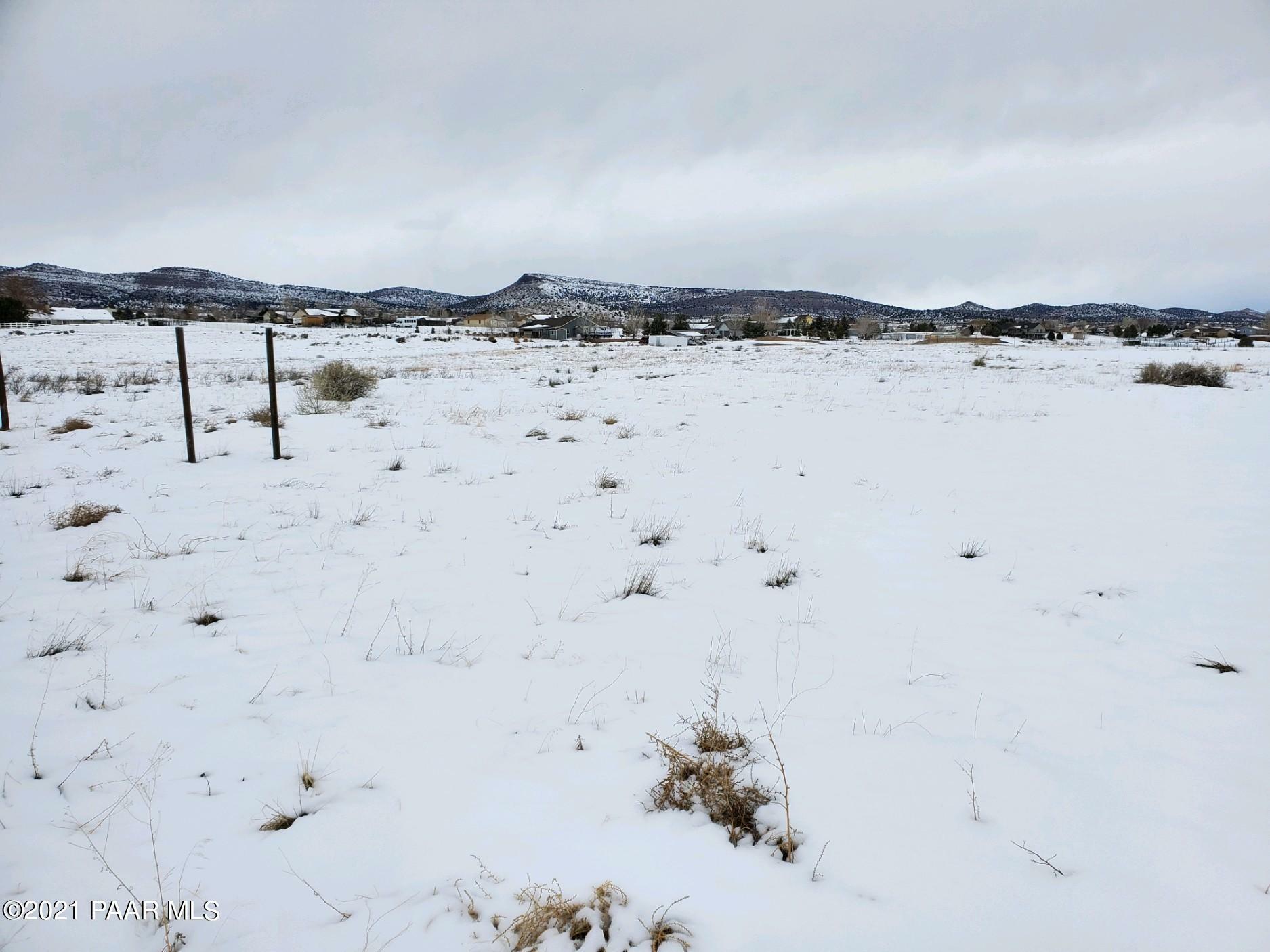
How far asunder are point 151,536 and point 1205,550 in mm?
10349

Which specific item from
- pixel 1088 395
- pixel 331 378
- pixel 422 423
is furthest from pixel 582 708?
pixel 1088 395

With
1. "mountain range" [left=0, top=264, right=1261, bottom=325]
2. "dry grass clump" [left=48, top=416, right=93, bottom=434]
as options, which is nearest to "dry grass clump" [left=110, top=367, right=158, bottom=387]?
"dry grass clump" [left=48, top=416, right=93, bottom=434]

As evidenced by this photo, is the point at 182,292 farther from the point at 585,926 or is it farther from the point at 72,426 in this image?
the point at 585,926

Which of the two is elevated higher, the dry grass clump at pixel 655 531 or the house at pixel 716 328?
the house at pixel 716 328

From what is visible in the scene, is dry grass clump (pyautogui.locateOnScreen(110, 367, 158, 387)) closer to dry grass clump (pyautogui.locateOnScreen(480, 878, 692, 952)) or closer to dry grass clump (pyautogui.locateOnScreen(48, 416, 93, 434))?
dry grass clump (pyautogui.locateOnScreen(48, 416, 93, 434))

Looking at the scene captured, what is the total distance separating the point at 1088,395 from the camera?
16.2 metres

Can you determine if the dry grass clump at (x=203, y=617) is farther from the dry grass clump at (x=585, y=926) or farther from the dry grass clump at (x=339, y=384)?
the dry grass clump at (x=339, y=384)

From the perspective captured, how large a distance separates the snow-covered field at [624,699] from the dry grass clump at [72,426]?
6.39 ft

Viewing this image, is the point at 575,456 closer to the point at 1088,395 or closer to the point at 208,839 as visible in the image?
A: the point at 208,839

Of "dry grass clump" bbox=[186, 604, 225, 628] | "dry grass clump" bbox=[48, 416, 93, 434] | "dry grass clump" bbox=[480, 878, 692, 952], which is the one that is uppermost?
"dry grass clump" bbox=[48, 416, 93, 434]

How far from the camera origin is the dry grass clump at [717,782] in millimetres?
2643

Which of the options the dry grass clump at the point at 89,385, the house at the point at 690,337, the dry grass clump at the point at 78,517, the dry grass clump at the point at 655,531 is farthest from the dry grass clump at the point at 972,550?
the house at the point at 690,337

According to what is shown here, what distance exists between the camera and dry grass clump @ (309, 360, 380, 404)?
49.8 feet

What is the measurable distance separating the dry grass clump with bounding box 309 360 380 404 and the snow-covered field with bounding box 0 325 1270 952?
661 cm
